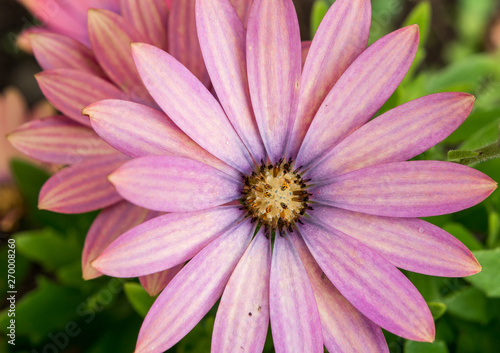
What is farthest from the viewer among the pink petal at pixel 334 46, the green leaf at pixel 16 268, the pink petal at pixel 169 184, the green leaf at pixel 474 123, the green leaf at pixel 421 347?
the green leaf at pixel 16 268

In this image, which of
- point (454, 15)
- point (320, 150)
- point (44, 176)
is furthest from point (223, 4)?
point (454, 15)

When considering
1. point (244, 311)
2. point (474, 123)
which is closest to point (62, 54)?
point (244, 311)

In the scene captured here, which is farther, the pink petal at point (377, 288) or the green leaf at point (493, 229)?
the green leaf at point (493, 229)

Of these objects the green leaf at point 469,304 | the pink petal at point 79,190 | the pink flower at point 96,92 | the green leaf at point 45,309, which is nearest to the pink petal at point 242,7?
the pink flower at point 96,92

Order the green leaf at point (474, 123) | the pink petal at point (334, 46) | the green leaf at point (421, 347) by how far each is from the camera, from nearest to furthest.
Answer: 1. the pink petal at point (334, 46)
2. the green leaf at point (421, 347)
3. the green leaf at point (474, 123)

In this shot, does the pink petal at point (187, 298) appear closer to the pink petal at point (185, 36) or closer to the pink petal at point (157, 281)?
the pink petal at point (157, 281)

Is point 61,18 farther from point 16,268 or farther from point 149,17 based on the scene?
point 16,268
